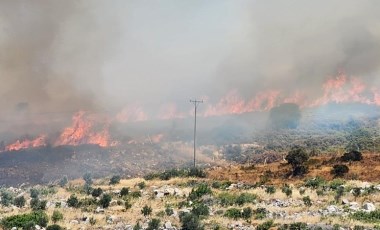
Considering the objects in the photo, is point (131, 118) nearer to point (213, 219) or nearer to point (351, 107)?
point (351, 107)

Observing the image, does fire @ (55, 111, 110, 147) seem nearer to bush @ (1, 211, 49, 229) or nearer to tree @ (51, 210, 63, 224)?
tree @ (51, 210, 63, 224)

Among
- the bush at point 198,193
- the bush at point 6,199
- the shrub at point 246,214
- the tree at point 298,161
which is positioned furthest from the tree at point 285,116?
the shrub at point 246,214

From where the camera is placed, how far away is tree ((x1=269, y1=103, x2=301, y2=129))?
434 ft

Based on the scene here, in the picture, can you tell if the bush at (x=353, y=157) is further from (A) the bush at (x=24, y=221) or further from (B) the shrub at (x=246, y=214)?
(A) the bush at (x=24, y=221)

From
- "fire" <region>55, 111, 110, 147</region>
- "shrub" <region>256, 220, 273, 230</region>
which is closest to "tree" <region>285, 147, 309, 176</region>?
"shrub" <region>256, 220, 273, 230</region>

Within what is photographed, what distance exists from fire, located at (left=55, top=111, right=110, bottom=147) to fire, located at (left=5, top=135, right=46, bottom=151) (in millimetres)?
4202

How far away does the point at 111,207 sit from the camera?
34875 mm

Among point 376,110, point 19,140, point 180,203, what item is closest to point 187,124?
point 19,140

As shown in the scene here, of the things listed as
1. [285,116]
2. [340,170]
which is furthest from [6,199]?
[285,116]

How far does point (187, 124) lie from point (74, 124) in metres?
32.3

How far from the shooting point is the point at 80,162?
99125mm

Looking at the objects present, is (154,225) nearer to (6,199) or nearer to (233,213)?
(233,213)

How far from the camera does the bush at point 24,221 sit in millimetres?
26369

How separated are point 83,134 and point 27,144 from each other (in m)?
14.7
